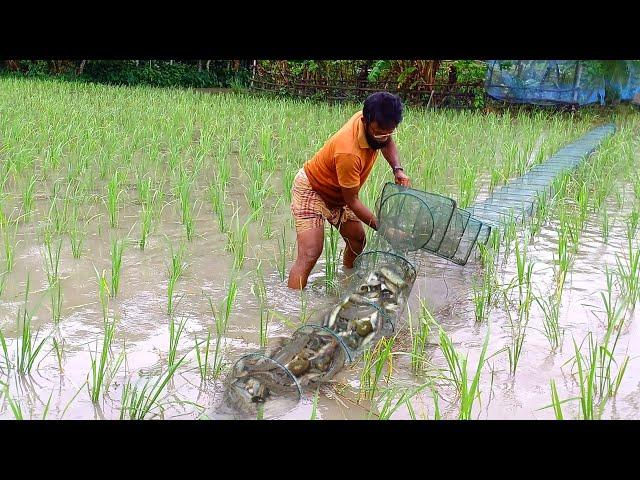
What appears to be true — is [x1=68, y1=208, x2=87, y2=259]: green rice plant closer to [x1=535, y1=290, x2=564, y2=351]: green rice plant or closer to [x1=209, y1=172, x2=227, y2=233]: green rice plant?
[x1=209, y1=172, x2=227, y2=233]: green rice plant

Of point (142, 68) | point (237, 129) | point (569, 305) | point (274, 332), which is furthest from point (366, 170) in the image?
point (142, 68)

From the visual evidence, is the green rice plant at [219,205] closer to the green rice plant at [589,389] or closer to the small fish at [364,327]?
the small fish at [364,327]

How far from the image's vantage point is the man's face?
2504mm

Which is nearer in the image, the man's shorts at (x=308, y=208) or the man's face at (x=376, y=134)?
the man's face at (x=376, y=134)

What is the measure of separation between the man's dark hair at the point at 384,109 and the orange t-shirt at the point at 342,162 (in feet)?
0.47

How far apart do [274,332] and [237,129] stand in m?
4.87

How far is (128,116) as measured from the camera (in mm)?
7340

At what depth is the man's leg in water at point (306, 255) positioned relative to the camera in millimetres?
2820

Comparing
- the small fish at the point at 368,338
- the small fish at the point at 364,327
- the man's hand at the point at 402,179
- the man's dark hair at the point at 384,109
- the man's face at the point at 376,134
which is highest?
the man's dark hair at the point at 384,109

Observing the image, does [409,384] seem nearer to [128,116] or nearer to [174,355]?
→ [174,355]

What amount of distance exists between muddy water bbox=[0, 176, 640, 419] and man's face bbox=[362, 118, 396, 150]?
697 mm

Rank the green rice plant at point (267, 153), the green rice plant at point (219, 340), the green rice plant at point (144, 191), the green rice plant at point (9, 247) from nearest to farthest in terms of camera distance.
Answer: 1. the green rice plant at point (219, 340)
2. the green rice plant at point (9, 247)
3. the green rice plant at point (144, 191)
4. the green rice plant at point (267, 153)

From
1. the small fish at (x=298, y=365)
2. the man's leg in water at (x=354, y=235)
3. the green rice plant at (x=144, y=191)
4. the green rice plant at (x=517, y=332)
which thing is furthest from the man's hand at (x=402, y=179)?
the green rice plant at (x=144, y=191)

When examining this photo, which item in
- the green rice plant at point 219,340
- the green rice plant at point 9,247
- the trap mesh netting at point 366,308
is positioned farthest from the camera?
the green rice plant at point 9,247
